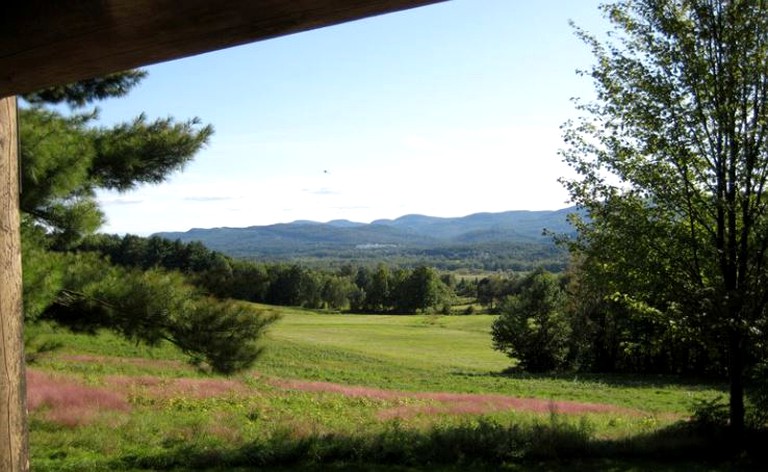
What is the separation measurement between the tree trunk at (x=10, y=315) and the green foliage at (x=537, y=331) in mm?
43945

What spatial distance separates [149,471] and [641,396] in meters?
23.5

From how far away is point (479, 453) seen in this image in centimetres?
1141

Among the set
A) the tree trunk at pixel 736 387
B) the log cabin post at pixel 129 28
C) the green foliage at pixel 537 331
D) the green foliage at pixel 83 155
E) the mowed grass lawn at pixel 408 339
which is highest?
the green foliage at pixel 83 155

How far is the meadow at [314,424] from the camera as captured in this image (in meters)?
10.9

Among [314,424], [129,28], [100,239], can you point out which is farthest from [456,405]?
[129,28]

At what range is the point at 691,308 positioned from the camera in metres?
11.3

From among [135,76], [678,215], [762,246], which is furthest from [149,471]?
[762,246]

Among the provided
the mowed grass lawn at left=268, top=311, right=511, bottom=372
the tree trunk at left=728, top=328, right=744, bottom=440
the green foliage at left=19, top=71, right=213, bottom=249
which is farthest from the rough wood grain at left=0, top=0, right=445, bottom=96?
the mowed grass lawn at left=268, top=311, right=511, bottom=372

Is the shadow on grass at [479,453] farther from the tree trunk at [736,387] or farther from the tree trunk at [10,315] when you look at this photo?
the tree trunk at [10,315]

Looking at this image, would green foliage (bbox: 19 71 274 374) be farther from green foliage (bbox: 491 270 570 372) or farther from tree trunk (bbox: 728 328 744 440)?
green foliage (bbox: 491 270 570 372)

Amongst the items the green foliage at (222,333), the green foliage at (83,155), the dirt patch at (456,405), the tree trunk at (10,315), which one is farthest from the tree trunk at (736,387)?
the tree trunk at (10,315)

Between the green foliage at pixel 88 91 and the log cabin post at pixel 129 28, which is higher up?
the green foliage at pixel 88 91

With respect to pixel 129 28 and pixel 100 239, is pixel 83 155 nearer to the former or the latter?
pixel 100 239

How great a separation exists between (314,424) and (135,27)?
12.7 m
